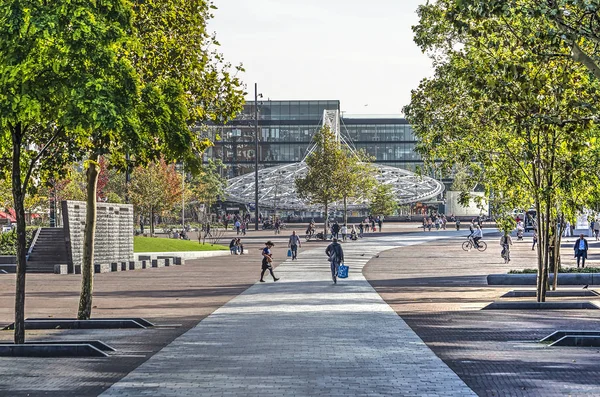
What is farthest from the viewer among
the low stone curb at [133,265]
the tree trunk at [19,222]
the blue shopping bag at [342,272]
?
the low stone curb at [133,265]

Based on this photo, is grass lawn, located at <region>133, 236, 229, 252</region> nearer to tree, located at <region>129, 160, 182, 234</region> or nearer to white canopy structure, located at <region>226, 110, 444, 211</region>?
tree, located at <region>129, 160, 182, 234</region>

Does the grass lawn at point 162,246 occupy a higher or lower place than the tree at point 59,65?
lower

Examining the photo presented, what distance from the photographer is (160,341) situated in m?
17.8

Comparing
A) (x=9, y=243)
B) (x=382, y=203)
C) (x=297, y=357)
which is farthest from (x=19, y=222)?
(x=382, y=203)

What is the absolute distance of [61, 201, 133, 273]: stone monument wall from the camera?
42.3 meters

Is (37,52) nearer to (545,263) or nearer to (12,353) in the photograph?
(12,353)

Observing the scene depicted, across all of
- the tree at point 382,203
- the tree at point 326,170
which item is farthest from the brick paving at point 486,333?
the tree at point 382,203

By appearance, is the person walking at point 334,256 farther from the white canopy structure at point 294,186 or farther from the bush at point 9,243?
the white canopy structure at point 294,186

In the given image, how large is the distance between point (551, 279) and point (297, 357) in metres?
18.1

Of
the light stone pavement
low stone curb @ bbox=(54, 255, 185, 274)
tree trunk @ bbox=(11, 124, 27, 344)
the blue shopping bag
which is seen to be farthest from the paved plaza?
low stone curb @ bbox=(54, 255, 185, 274)

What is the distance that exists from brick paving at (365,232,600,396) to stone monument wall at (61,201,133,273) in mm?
12279

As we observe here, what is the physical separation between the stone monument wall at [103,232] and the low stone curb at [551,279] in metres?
18.3

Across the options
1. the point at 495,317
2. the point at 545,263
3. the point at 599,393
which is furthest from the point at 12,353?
the point at 545,263

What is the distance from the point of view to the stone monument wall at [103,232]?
42344 millimetres
